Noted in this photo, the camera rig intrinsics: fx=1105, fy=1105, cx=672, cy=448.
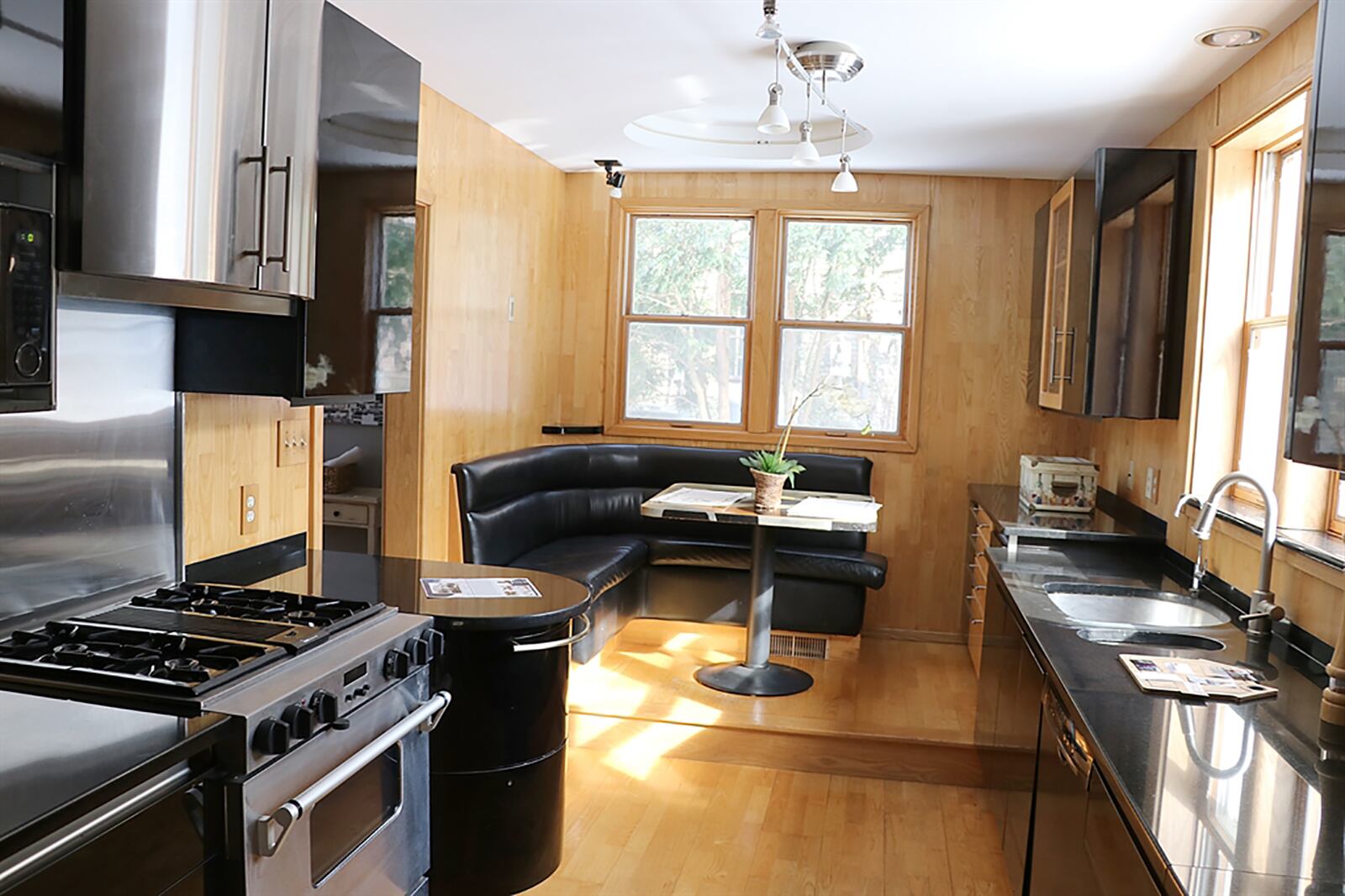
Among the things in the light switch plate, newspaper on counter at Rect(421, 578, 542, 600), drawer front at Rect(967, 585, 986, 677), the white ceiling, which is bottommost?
drawer front at Rect(967, 585, 986, 677)

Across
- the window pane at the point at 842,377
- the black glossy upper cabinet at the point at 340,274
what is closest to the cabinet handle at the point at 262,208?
the black glossy upper cabinet at the point at 340,274

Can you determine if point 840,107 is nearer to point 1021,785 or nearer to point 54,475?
point 1021,785

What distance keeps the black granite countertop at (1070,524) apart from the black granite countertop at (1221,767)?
4.02 feet

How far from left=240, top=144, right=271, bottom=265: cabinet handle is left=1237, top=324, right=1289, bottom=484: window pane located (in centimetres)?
277

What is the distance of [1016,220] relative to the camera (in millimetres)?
5844

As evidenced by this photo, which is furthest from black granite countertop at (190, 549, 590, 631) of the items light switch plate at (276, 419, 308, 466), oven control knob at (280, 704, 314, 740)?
oven control knob at (280, 704, 314, 740)

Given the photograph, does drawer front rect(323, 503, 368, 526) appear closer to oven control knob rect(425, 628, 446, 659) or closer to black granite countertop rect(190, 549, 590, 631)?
black granite countertop rect(190, 549, 590, 631)

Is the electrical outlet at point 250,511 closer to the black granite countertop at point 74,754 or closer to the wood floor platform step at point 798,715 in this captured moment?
the black granite countertop at point 74,754

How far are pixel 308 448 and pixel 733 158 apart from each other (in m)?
3.17

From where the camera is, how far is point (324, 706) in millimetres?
1904

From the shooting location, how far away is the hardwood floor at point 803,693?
4316 mm

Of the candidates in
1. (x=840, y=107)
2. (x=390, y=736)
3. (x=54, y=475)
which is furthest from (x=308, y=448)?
(x=840, y=107)

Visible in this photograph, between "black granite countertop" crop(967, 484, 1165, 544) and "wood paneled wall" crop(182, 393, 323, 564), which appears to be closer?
"wood paneled wall" crop(182, 393, 323, 564)

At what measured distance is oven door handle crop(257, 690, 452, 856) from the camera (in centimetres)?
174
